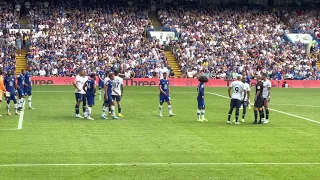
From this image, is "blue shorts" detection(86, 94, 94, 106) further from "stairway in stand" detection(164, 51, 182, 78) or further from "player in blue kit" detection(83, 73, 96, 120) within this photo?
"stairway in stand" detection(164, 51, 182, 78)

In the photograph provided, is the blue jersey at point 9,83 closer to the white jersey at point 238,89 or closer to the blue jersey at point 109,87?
the blue jersey at point 109,87

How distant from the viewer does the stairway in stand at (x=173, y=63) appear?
62100 mm

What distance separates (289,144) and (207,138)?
2800 mm

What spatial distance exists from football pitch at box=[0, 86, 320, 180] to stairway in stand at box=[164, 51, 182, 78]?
1077 inches

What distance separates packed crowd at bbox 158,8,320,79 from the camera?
63125 millimetres

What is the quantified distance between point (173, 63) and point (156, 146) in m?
42.9

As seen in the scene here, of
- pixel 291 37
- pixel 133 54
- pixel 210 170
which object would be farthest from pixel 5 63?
pixel 210 170

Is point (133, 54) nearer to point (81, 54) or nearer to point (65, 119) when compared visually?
point (81, 54)

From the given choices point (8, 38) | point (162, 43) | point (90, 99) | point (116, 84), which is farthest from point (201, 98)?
point (162, 43)

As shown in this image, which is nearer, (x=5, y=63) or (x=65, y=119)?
(x=65, y=119)

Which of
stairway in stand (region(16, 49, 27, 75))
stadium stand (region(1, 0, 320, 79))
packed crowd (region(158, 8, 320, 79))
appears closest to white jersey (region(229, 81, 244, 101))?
stadium stand (region(1, 0, 320, 79))

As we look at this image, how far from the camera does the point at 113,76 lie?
29.4 m

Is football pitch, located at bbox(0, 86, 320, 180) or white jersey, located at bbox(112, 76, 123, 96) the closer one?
football pitch, located at bbox(0, 86, 320, 180)

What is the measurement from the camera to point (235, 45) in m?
67.3
